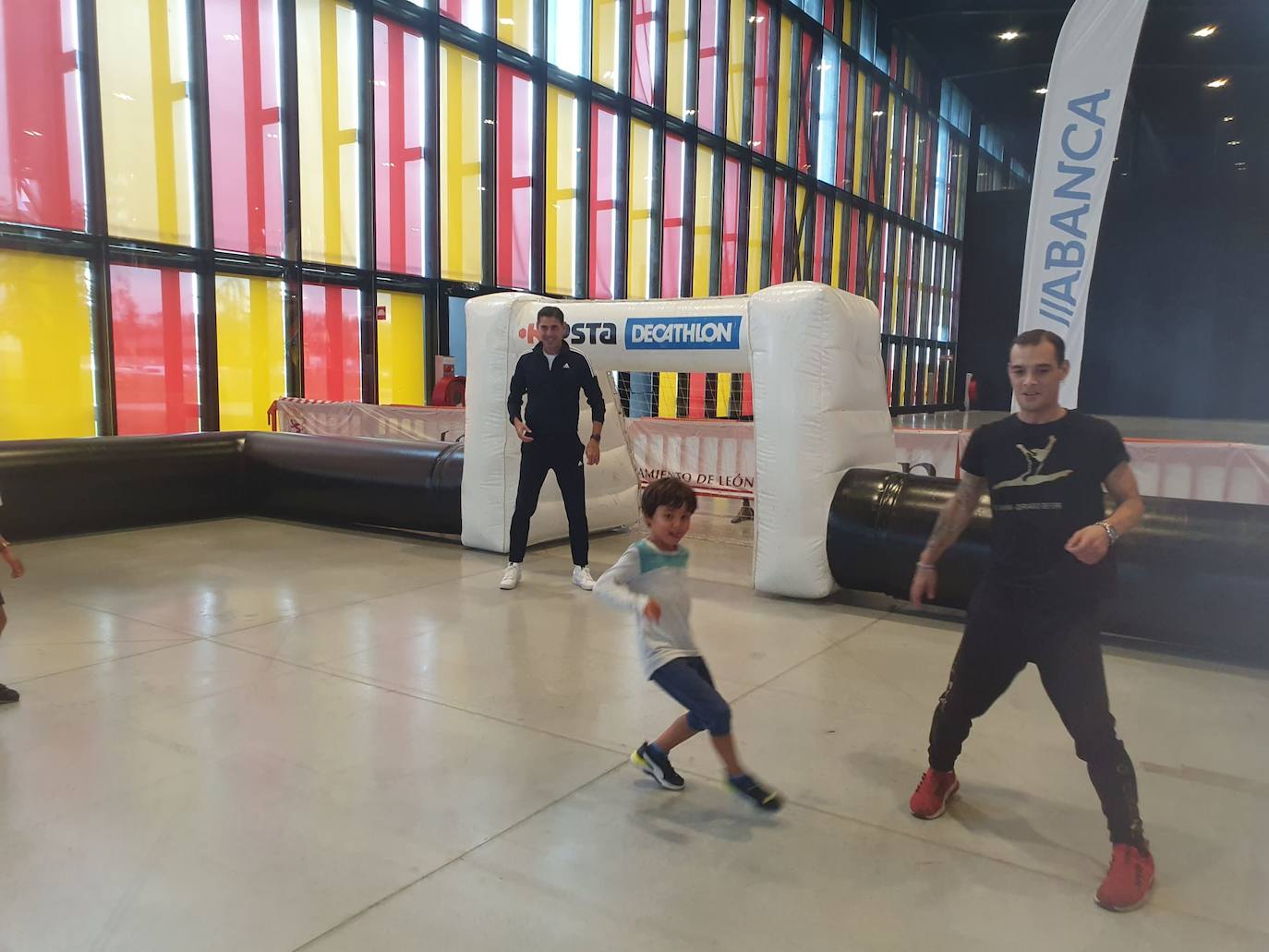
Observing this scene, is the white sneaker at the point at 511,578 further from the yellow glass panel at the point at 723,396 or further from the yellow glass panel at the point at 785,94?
the yellow glass panel at the point at 785,94

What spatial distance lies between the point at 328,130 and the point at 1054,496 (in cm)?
1149

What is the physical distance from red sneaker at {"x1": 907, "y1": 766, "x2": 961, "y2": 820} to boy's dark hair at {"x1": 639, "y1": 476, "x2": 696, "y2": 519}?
1.10 meters

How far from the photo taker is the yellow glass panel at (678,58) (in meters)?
16.6

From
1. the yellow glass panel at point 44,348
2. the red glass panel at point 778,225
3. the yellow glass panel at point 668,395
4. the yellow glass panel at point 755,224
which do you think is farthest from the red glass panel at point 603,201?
the yellow glass panel at point 44,348

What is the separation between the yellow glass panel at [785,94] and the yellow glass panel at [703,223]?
2754 millimetres

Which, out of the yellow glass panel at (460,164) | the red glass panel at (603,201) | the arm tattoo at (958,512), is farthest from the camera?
the red glass panel at (603,201)

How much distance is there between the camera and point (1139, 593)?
426 centimetres

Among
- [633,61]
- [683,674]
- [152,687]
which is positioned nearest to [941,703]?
[683,674]

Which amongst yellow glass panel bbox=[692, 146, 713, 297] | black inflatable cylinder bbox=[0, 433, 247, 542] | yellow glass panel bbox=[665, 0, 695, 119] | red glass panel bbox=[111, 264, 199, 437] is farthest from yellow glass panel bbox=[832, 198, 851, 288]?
black inflatable cylinder bbox=[0, 433, 247, 542]

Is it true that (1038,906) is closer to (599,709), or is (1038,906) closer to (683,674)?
(683,674)

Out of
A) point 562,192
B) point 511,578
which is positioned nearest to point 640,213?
point 562,192

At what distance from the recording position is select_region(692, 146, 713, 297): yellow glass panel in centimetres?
1767

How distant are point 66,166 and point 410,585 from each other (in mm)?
7051

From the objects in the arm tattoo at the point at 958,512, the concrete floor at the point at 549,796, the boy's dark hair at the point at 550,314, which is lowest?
the concrete floor at the point at 549,796
